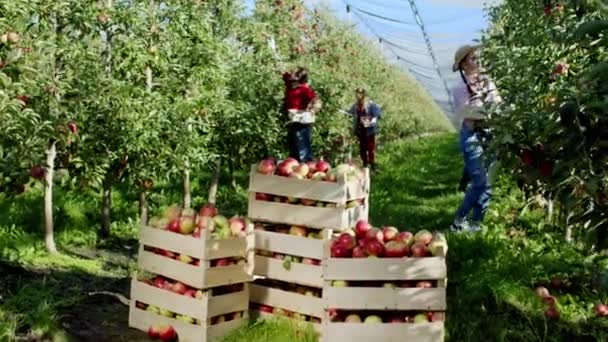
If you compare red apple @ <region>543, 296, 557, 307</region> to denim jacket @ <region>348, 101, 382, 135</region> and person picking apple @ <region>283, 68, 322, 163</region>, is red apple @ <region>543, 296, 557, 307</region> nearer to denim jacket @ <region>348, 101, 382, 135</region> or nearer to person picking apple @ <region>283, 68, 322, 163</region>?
person picking apple @ <region>283, 68, 322, 163</region>

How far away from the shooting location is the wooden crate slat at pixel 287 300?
4227 millimetres

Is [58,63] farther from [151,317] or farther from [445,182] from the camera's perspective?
[445,182]

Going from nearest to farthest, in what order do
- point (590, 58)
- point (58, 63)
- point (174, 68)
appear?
point (590, 58)
point (58, 63)
point (174, 68)

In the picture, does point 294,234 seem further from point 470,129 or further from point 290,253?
point 470,129

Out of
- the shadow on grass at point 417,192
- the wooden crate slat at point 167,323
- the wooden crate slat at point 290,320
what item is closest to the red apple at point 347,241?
the wooden crate slat at point 290,320

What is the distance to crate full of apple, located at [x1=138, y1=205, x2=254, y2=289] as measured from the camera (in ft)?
13.4

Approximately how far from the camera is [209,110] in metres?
7.66

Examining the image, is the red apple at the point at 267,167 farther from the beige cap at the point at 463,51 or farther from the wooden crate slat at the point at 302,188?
the beige cap at the point at 463,51

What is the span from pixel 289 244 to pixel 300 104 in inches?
232

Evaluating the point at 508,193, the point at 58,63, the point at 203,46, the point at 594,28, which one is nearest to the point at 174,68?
the point at 203,46

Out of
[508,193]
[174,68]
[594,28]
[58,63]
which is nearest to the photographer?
[594,28]

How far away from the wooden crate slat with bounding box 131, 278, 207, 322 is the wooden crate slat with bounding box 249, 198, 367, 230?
65 cm

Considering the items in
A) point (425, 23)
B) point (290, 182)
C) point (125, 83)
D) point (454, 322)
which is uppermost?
point (425, 23)

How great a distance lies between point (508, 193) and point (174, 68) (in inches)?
149
